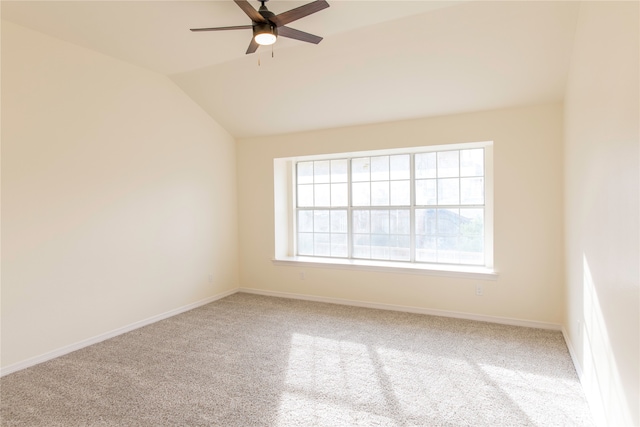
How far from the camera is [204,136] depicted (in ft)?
15.5

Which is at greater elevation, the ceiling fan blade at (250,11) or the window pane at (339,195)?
the ceiling fan blade at (250,11)

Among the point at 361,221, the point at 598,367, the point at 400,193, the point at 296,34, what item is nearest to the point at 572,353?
the point at 598,367

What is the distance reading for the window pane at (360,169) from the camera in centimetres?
485

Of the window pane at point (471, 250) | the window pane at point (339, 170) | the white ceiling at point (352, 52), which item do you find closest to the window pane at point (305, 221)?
the window pane at point (339, 170)

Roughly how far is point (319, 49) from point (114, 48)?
78.1 inches

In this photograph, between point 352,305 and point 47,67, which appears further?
point 352,305

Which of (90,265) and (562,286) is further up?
(90,265)

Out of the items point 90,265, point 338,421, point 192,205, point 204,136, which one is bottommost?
point 338,421

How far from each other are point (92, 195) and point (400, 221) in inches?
140

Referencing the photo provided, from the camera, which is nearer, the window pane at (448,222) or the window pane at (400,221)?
the window pane at (448,222)

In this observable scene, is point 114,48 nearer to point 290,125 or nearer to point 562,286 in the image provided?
point 290,125

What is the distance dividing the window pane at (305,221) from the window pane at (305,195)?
123 mm

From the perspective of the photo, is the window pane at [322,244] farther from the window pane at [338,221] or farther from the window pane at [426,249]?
the window pane at [426,249]

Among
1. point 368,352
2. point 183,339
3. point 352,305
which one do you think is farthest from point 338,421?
point 352,305
